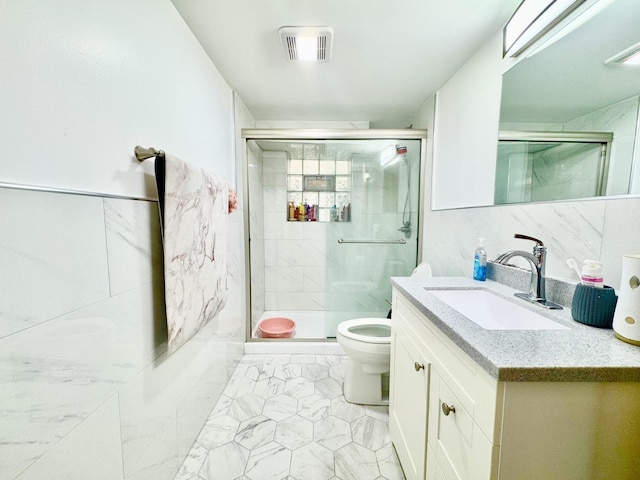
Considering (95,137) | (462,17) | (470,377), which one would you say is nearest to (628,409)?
(470,377)

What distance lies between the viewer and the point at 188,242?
1.01 metres

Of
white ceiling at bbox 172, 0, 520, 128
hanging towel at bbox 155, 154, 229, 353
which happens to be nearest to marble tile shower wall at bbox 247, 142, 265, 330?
white ceiling at bbox 172, 0, 520, 128

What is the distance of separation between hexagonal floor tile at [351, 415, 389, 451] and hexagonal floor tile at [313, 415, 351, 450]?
4 cm

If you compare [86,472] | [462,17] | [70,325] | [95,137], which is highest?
[462,17]

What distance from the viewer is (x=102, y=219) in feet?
2.42

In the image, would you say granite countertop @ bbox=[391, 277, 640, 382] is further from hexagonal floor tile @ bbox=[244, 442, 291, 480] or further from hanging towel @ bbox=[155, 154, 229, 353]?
hexagonal floor tile @ bbox=[244, 442, 291, 480]

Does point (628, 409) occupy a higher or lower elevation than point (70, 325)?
lower

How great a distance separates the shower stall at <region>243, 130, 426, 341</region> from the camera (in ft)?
7.34

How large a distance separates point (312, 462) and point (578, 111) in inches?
71.1

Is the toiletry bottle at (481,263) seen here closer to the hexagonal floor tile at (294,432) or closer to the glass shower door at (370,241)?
the glass shower door at (370,241)

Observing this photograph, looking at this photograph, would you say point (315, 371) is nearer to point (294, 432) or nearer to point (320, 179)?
point (294, 432)

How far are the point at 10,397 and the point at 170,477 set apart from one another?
90cm

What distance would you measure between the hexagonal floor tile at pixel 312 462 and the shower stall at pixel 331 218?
105 centimetres

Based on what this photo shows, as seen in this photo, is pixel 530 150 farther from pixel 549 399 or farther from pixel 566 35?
pixel 549 399
